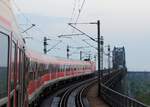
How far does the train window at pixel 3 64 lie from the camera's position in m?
6.72

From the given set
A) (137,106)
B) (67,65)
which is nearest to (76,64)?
(67,65)

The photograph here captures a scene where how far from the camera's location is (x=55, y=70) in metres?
51.6

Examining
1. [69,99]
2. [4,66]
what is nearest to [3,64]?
[4,66]

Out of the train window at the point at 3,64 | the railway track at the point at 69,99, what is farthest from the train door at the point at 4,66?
the railway track at the point at 69,99

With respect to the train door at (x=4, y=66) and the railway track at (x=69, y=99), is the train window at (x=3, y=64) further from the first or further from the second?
the railway track at (x=69, y=99)

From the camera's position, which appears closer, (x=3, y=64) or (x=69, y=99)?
(x=3, y=64)

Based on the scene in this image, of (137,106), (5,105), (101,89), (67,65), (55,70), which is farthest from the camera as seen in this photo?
(67,65)

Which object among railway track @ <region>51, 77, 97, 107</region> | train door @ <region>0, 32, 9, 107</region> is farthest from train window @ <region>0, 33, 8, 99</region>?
railway track @ <region>51, 77, 97, 107</region>

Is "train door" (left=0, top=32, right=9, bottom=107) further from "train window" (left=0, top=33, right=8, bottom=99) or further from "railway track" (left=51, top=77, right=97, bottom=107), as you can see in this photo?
"railway track" (left=51, top=77, right=97, bottom=107)

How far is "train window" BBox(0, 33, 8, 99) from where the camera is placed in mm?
6723

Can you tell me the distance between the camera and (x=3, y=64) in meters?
6.84

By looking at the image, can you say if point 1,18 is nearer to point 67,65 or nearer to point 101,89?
point 101,89

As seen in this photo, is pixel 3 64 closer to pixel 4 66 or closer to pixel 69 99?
pixel 4 66

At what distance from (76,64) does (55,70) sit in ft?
81.6
